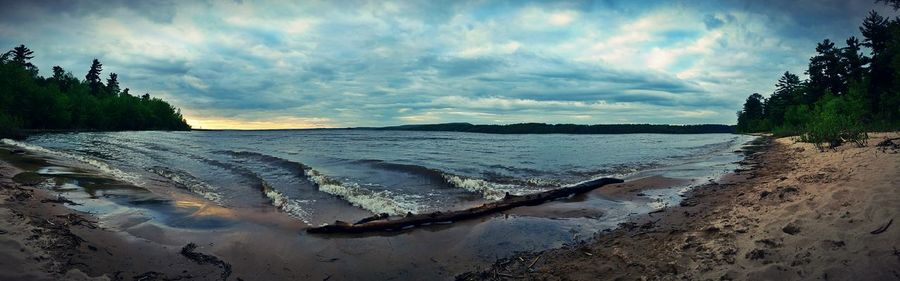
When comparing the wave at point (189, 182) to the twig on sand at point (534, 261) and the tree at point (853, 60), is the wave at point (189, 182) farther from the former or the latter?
the tree at point (853, 60)

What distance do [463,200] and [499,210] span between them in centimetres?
295

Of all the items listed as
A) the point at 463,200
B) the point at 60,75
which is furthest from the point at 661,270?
the point at 60,75

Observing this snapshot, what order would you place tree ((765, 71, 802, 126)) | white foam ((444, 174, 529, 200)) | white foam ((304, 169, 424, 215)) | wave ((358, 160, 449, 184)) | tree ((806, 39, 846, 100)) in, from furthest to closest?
1. tree ((765, 71, 802, 126))
2. tree ((806, 39, 846, 100))
3. wave ((358, 160, 449, 184))
4. white foam ((444, 174, 529, 200))
5. white foam ((304, 169, 424, 215))

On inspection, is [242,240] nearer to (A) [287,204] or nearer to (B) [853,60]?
(A) [287,204]

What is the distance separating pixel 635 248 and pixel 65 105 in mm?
96299

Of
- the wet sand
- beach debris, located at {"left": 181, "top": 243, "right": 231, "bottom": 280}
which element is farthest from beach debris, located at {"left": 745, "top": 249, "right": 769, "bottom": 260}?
beach debris, located at {"left": 181, "top": 243, "right": 231, "bottom": 280}

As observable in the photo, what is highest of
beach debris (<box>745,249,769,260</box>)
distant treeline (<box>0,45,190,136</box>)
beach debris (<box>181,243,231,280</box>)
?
distant treeline (<box>0,45,190,136</box>)

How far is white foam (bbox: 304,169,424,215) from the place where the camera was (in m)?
10.9

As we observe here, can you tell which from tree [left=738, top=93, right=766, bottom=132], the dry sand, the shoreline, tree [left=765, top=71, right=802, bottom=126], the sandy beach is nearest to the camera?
the dry sand

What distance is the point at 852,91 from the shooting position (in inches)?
1660

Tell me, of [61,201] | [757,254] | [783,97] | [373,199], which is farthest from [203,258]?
[783,97]

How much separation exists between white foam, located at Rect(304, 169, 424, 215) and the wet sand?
2143 mm

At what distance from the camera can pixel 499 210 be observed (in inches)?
383

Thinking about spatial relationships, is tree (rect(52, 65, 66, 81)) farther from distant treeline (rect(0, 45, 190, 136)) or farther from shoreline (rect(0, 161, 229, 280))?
shoreline (rect(0, 161, 229, 280))
